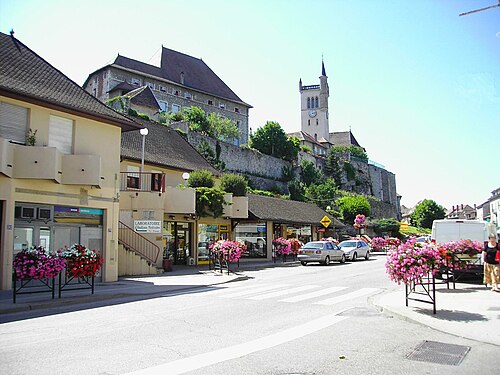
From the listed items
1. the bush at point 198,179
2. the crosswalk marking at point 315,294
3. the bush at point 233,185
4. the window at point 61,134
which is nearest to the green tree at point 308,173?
the bush at point 233,185

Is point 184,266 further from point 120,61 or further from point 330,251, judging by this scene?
point 120,61

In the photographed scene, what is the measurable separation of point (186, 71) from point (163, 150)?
50.9 meters

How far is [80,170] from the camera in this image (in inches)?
660

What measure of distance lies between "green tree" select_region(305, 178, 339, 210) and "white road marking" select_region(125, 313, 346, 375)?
5968 cm

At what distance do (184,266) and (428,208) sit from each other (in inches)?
3682

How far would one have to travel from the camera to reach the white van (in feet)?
56.9

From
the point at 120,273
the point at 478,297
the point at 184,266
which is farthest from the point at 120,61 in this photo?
the point at 478,297

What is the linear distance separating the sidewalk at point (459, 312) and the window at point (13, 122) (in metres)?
12.8

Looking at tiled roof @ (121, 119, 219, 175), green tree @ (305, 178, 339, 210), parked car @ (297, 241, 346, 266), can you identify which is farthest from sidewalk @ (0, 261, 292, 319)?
green tree @ (305, 178, 339, 210)

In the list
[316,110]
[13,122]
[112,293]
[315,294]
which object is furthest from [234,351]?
[316,110]

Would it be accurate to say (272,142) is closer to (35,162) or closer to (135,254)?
(135,254)

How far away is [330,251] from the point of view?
28.2 metres

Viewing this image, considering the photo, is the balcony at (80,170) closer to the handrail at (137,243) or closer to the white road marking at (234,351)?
the handrail at (137,243)

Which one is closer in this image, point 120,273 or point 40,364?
point 40,364
